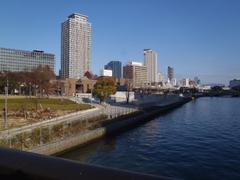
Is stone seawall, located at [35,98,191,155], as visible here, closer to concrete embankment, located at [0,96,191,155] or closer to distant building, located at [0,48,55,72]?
concrete embankment, located at [0,96,191,155]

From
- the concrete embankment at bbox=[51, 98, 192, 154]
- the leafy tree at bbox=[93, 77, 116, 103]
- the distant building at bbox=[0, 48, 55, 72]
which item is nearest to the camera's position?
the concrete embankment at bbox=[51, 98, 192, 154]

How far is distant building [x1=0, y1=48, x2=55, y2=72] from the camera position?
15538 cm

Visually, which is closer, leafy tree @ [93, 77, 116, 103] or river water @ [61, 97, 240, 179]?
river water @ [61, 97, 240, 179]

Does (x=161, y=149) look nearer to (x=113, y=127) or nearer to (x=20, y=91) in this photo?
(x=113, y=127)

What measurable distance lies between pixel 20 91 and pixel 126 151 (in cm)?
8813

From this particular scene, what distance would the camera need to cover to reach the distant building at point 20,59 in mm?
155375

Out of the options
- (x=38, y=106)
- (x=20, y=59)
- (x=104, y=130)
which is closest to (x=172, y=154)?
(x=104, y=130)

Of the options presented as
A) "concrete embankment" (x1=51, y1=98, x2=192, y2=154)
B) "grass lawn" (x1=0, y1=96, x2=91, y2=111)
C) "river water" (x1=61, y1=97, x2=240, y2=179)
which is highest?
"grass lawn" (x1=0, y1=96, x2=91, y2=111)

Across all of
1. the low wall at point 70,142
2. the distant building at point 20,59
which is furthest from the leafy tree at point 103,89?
the distant building at point 20,59

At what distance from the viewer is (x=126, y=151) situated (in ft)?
87.1

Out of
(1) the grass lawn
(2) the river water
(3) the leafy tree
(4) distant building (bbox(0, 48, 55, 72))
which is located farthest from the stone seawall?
(4) distant building (bbox(0, 48, 55, 72))

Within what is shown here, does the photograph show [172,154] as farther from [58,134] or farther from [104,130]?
[104,130]

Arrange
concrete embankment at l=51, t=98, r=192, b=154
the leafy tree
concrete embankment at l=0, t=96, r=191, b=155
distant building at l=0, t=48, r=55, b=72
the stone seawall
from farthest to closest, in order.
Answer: distant building at l=0, t=48, r=55, b=72, the leafy tree, concrete embankment at l=51, t=98, r=192, b=154, the stone seawall, concrete embankment at l=0, t=96, r=191, b=155

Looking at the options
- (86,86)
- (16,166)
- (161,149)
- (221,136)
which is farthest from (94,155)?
(86,86)
